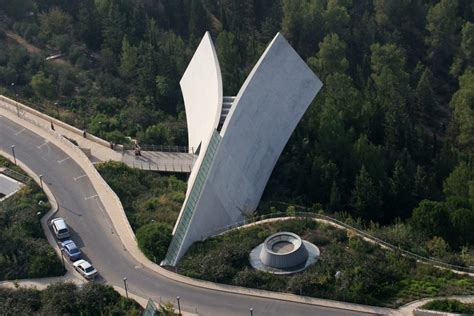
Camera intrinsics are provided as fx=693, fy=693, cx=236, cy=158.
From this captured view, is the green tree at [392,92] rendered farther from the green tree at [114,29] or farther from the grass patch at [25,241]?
the grass patch at [25,241]

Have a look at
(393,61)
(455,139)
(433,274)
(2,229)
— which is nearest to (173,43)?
(393,61)


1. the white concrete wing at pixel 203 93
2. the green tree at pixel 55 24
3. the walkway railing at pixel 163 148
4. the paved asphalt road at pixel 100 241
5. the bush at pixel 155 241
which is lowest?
the walkway railing at pixel 163 148

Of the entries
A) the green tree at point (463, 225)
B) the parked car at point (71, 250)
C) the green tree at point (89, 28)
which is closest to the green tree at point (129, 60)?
the green tree at point (89, 28)

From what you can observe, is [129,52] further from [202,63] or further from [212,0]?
[212,0]

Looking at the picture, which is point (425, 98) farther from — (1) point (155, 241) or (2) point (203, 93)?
(1) point (155, 241)

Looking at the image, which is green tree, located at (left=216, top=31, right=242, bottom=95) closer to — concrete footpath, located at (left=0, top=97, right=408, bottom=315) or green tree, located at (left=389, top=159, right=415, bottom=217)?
concrete footpath, located at (left=0, top=97, right=408, bottom=315)

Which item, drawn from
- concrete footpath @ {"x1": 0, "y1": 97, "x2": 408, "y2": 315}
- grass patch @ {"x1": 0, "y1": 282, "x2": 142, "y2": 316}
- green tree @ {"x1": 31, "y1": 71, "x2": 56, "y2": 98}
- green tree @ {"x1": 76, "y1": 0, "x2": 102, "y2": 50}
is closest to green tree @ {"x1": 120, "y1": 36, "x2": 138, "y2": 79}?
green tree @ {"x1": 76, "y1": 0, "x2": 102, "y2": 50}
